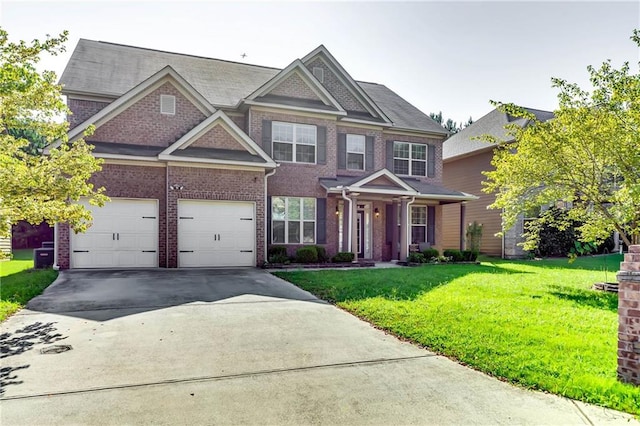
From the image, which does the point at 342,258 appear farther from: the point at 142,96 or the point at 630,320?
the point at 630,320

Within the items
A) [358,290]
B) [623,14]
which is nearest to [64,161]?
[358,290]

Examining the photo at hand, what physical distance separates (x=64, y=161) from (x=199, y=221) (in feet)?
20.5

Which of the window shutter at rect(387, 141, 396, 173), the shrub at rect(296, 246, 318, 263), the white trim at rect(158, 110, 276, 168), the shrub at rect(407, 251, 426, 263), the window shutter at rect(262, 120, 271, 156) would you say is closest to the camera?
the white trim at rect(158, 110, 276, 168)

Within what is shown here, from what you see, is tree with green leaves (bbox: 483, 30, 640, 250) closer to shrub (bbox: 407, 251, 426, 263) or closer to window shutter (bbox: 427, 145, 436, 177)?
shrub (bbox: 407, 251, 426, 263)

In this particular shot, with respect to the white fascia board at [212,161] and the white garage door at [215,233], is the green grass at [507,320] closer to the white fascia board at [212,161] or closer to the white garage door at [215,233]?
the white garage door at [215,233]

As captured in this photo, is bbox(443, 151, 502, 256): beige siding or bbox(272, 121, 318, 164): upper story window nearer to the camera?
bbox(272, 121, 318, 164): upper story window

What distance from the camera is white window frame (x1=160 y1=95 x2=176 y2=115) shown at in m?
13.5

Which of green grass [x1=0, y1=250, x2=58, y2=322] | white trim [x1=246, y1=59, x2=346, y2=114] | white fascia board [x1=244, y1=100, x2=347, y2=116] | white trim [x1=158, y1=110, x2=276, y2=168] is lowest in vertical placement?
green grass [x1=0, y1=250, x2=58, y2=322]

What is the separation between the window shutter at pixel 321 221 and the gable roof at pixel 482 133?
995cm

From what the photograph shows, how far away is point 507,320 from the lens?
6.65 meters

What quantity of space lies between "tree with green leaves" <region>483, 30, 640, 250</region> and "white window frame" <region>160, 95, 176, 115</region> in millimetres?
10307

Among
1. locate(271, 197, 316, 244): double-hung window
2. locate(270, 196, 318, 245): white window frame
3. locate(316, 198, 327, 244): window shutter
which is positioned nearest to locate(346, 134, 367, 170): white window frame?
locate(316, 198, 327, 244): window shutter

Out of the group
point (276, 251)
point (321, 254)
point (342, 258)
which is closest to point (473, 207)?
point (342, 258)

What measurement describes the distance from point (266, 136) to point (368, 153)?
4723 millimetres
